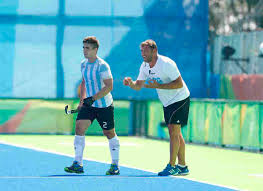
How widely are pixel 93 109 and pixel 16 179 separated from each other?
156 cm

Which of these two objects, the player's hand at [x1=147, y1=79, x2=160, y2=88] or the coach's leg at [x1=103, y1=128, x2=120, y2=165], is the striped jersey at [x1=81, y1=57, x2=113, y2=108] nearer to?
the coach's leg at [x1=103, y1=128, x2=120, y2=165]

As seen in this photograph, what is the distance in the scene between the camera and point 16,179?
37.2 feet

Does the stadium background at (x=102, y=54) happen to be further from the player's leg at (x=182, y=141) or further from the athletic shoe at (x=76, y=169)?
the athletic shoe at (x=76, y=169)

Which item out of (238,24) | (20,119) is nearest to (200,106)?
(20,119)

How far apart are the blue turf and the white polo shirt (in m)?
1.17

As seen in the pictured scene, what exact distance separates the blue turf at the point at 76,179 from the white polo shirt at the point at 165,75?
1174mm

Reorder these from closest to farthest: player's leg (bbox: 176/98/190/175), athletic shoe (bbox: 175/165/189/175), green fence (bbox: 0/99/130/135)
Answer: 1. player's leg (bbox: 176/98/190/175)
2. athletic shoe (bbox: 175/165/189/175)
3. green fence (bbox: 0/99/130/135)

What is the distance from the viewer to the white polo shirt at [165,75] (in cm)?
1187

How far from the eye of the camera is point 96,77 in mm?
11875

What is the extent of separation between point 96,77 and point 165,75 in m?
0.98

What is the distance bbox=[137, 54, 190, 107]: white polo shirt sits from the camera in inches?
467

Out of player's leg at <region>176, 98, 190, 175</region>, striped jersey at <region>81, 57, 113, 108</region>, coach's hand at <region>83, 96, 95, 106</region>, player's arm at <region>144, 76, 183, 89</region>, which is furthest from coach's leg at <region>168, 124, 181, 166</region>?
coach's hand at <region>83, 96, 95, 106</region>

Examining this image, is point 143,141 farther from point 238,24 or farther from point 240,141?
point 238,24

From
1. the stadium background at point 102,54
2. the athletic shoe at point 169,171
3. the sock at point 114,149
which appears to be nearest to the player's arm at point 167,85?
the sock at point 114,149
